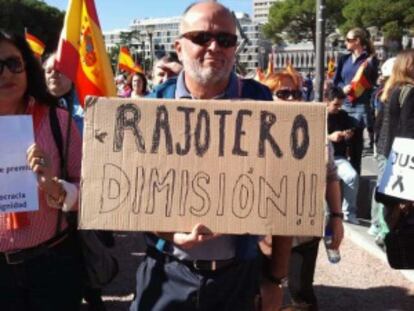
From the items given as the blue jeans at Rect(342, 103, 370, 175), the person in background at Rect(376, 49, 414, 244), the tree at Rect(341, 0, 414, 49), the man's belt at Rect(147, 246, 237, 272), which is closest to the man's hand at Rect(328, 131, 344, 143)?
the blue jeans at Rect(342, 103, 370, 175)

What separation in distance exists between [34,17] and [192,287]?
70.4 m

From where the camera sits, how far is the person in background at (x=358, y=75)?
796cm

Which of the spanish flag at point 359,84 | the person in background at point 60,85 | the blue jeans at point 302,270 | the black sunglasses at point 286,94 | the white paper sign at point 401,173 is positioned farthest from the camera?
the spanish flag at point 359,84

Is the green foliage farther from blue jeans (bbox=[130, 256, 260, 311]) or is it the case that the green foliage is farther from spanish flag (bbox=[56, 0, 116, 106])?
blue jeans (bbox=[130, 256, 260, 311])

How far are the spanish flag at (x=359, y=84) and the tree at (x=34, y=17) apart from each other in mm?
55061

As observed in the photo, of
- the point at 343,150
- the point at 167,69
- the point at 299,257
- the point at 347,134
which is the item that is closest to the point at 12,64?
the point at 299,257

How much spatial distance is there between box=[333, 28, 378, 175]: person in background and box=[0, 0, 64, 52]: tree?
54625 millimetres

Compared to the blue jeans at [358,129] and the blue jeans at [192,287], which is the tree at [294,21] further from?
the blue jeans at [192,287]

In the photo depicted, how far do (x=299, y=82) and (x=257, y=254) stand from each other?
161cm

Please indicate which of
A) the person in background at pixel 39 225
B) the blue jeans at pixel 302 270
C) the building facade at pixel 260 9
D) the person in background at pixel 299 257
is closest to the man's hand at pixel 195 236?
the person in background at pixel 39 225

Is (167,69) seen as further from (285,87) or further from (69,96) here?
(285,87)

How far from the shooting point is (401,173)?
3.17 meters

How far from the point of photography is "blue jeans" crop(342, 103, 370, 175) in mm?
7093

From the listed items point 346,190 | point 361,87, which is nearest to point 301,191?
point 346,190
